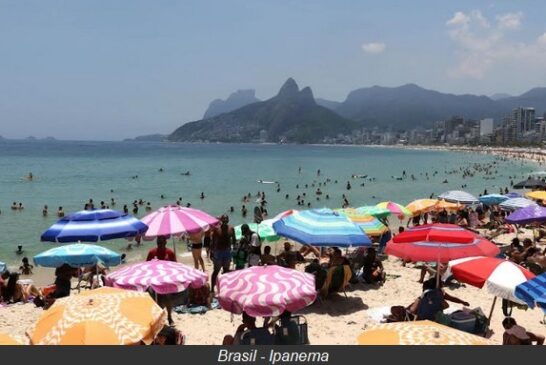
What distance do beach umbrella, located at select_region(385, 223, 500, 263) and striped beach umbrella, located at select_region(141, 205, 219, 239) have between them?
397 centimetres

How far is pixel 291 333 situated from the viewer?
21.5ft

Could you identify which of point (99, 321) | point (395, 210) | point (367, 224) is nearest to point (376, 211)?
point (395, 210)

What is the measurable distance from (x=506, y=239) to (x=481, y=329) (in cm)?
1195

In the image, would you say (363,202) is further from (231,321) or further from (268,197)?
(231,321)

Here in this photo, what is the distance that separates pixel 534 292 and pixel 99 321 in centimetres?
516

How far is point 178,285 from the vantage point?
686cm

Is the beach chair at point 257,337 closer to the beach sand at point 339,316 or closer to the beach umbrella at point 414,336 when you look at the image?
the beach umbrella at point 414,336

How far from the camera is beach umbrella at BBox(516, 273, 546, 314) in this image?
567cm

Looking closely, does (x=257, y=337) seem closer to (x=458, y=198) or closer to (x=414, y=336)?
(x=414, y=336)

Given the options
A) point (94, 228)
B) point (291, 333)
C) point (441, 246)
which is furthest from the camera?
point (94, 228)

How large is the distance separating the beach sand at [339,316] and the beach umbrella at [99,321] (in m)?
2.96

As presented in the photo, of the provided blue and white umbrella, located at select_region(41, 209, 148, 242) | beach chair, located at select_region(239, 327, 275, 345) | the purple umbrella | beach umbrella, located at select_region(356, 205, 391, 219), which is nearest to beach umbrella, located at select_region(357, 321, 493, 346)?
beach chair, located at select_region(239, 327, 275, 345)

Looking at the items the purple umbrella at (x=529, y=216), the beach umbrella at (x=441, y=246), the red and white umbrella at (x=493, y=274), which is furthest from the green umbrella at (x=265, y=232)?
the purple umbrella at (x=529, y=216)

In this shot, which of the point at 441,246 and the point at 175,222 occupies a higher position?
the point at 175,222
